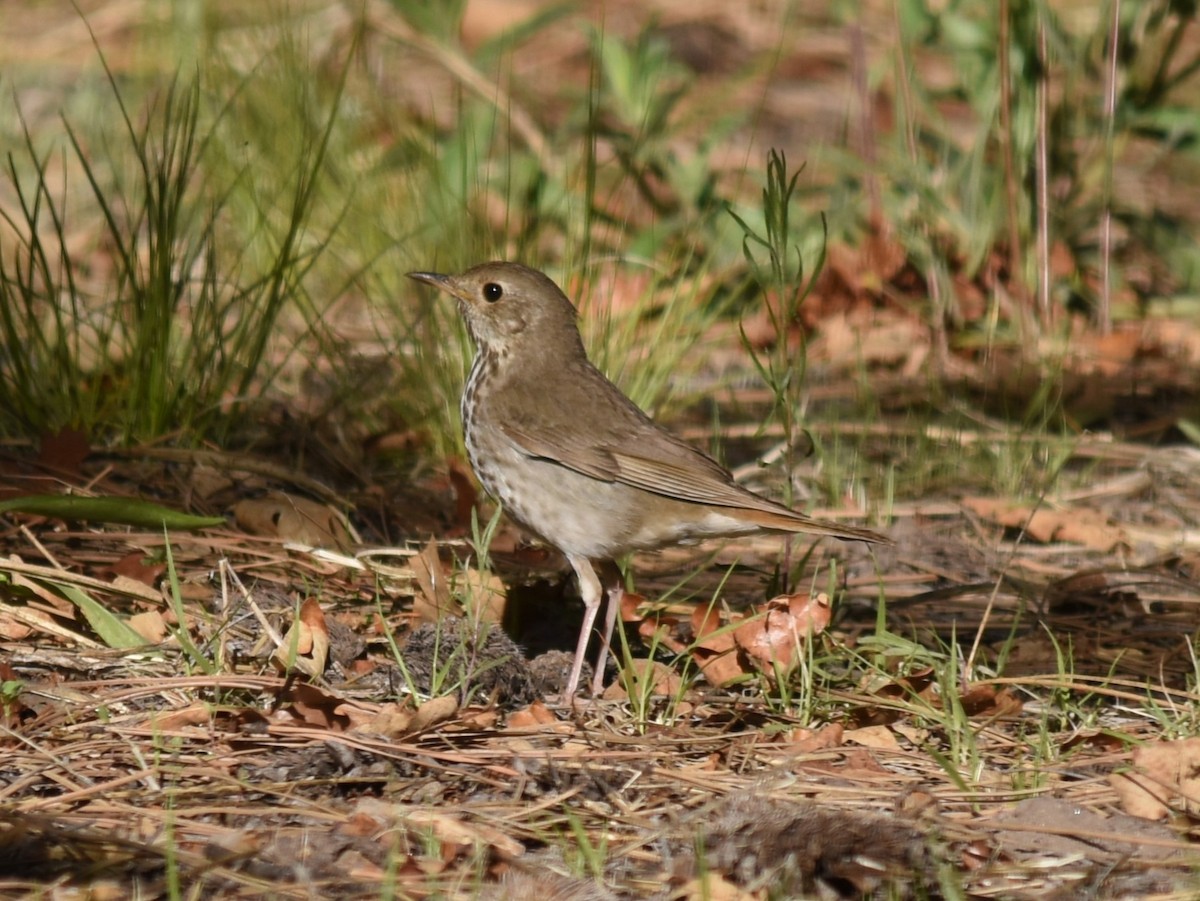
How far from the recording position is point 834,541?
5.08m

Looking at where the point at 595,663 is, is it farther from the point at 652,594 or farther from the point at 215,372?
the point at 215,372

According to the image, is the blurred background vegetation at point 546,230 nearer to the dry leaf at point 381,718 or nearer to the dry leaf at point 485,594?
the dry leaf at point 485,594

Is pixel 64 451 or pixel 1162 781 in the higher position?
pixel 64 451

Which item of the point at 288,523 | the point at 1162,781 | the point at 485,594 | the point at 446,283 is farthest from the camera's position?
the point at 446,283

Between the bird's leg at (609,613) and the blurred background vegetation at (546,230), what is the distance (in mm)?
1060

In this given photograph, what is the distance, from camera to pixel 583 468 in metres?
4.28

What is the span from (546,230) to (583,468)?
2931 millimetres

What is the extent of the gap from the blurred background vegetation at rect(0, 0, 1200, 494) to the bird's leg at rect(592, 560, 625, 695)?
41.7 inches

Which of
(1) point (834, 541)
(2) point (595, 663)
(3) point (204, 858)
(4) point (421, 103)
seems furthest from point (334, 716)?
(4) point (421, 103)

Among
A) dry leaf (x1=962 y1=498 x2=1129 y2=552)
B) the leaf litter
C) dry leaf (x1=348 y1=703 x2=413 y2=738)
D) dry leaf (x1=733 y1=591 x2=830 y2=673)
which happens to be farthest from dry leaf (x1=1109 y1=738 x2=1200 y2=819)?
dry leaf (x1=962 y1=498 x2=1129 y2=552)

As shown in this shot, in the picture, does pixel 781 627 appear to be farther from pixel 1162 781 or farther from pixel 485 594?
pixel 1162 781

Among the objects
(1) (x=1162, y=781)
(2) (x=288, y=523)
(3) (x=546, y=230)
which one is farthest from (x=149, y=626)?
(3) (x=546, y=230)

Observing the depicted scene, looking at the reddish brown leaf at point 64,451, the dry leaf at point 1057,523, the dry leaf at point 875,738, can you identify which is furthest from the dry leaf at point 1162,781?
the reddish brown leaf at point 64,451

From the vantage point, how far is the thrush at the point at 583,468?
418 cm
